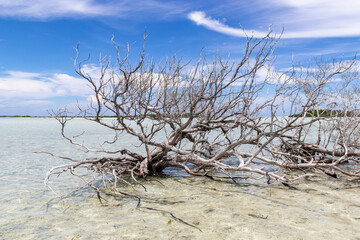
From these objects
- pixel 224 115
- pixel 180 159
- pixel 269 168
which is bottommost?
pixel 269 168

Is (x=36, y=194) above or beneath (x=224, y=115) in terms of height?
beneath

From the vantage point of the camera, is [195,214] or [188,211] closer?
[195,214]

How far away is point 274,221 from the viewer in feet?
17.0

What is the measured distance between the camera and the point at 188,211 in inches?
228

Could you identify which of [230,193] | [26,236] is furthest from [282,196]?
[26,236]

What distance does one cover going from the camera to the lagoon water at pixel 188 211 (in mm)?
4773

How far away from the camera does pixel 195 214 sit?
18.4 feet

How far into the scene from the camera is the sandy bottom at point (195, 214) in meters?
4.75

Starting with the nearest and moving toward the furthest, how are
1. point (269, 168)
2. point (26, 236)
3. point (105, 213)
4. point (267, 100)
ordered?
point (26, 236) → point (105, 213) → point (267, 100) → point (269, 168)

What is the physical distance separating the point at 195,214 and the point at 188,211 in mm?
231

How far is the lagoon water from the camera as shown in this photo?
15.7 feet

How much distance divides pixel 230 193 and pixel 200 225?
7.62ft

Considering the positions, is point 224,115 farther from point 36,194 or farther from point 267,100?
point 36,194

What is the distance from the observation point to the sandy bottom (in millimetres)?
4750
